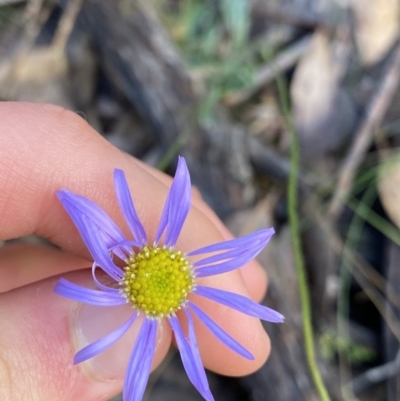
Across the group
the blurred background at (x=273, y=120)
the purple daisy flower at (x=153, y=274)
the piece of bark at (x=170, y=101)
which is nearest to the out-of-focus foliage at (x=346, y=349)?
the blurred background at (x=273, y=120)

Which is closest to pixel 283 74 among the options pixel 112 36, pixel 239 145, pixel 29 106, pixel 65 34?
pixel 239 145

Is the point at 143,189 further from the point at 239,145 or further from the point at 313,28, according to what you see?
the point at 313,28

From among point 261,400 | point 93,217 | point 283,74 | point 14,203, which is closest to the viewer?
point 93,217

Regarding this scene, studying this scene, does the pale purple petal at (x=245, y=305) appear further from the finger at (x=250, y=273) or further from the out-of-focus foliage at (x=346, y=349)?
the out-of-focus foliage at (x=346, y=349)

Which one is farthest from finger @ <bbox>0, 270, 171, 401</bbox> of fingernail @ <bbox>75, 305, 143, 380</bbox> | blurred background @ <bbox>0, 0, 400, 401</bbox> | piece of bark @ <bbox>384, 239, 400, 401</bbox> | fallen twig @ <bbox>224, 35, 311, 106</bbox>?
fallen twig @ <bbox>224, 35, 311, 106</bbox>

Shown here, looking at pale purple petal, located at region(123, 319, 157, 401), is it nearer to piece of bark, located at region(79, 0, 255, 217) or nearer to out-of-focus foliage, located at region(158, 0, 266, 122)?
piece of bark, located at region(79, 0, 255, 217)

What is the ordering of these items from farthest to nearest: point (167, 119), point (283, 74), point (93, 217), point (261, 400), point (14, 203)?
point (283, 74) → point (167, 119) → point (261, 400) → point (14, 203) → point (93, 217)

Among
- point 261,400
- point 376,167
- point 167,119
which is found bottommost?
point 261,400

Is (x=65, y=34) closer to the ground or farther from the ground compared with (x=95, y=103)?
farther from the ground
